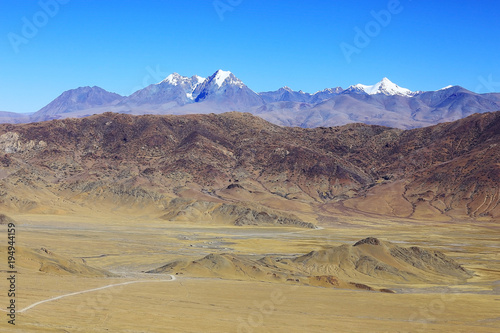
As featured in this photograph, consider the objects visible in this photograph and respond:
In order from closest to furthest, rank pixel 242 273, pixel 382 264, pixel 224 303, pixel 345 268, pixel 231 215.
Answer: pixel 224 303, pixel 242 273, pixel 345 268, pixel 382 264, pixel 231 215

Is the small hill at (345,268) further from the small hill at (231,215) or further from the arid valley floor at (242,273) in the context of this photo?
the small hill at (231,215)

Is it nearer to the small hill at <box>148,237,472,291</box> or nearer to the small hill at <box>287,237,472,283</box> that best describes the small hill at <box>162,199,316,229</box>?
the small hill at <box>287,237,472,283</box>

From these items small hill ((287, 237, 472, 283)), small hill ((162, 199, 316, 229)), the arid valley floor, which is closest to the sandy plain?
the arid valley floor

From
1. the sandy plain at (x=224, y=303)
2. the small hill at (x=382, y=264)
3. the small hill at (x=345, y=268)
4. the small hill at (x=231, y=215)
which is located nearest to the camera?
the sandy plain at (x=224, y=303)

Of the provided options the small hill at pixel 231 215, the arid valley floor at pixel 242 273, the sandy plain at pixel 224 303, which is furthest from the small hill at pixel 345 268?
the small hill at pixel 231 215

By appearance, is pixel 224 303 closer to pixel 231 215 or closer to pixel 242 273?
pixel 242 273

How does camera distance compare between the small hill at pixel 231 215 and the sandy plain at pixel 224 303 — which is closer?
the sandy plain at pixel 224 303

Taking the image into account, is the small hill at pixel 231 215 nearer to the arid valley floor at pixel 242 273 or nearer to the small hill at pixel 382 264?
the arid valley floor at pixel 242 273

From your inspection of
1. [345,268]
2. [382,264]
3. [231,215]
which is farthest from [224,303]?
[231,215]

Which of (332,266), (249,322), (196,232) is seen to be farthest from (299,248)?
(249,322)

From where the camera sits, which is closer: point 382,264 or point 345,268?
point 345,268

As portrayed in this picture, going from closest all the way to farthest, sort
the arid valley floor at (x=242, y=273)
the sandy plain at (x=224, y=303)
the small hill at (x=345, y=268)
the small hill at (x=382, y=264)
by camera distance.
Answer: the sandy plain at (x=224, y=303)
the arid valley floor at (x=242, y=273)
the small hill at (x=345, y=268)
the small hill at (x=382, y=264)
